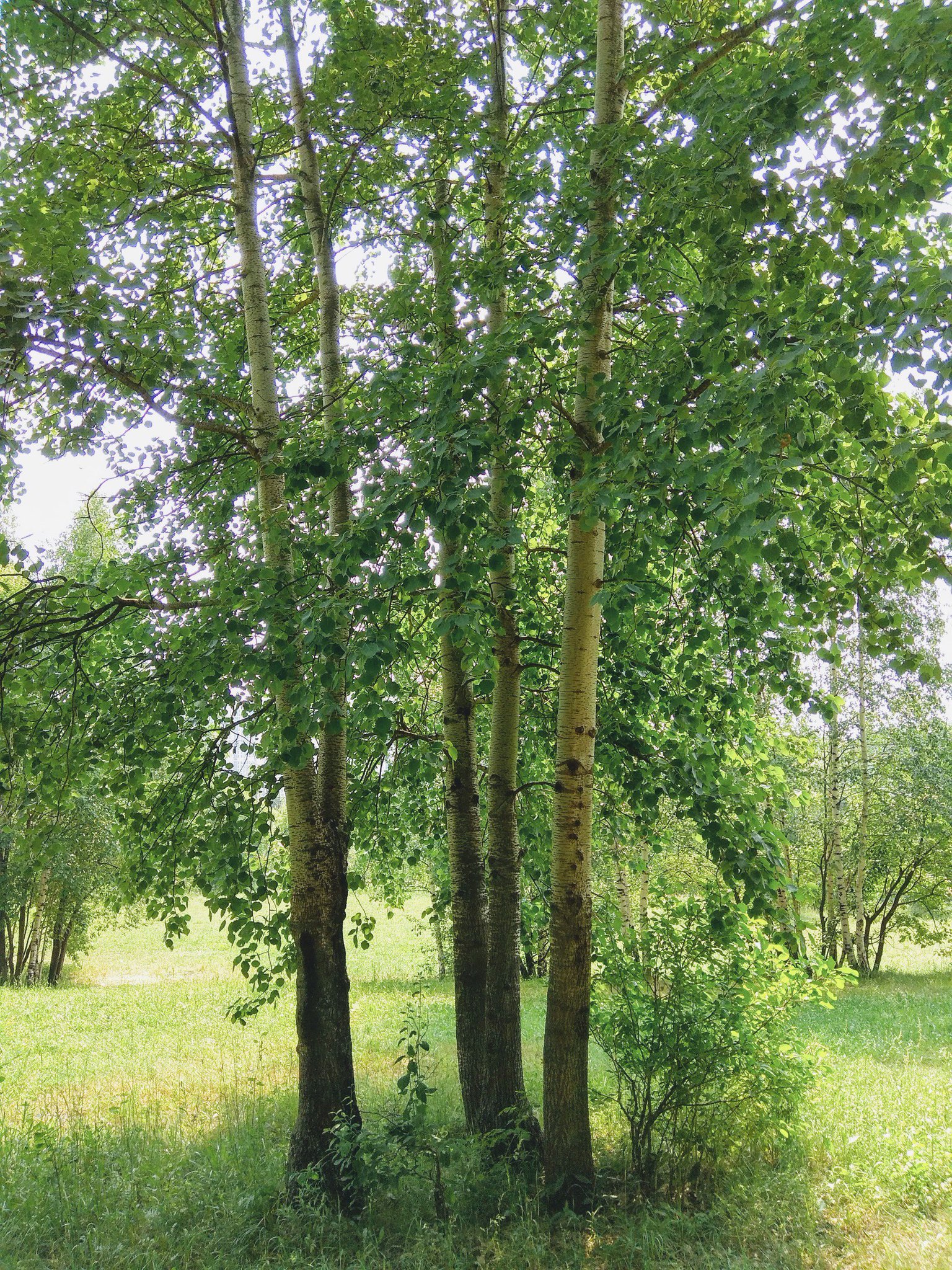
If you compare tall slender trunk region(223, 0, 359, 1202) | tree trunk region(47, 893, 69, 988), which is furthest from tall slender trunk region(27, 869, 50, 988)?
tall slender trunk region(223, 0, 359, 1202)

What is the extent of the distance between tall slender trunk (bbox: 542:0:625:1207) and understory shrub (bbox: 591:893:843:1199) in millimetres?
649

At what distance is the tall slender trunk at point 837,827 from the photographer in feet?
56.2

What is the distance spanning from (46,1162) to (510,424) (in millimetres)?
5654

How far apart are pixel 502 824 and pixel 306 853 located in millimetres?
1408

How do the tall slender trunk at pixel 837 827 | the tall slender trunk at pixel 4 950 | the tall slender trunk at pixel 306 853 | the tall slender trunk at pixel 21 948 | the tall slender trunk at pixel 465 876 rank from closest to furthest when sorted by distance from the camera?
the tall slender trunk at pixel 306 853
the tall slender trunk at pixel 465 876
the tall slender trunk at pixel 837 827
the tall slender trunk at pixel 21 948
the tall slender trunk at pixel 4 950

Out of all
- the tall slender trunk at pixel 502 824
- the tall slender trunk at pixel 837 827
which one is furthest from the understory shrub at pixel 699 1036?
the tall slender trunk at pixel 837 827

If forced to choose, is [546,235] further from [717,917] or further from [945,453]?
[717,917]

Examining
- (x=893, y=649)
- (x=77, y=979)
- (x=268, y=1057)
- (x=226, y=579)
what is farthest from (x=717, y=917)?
(x=77, y=979)

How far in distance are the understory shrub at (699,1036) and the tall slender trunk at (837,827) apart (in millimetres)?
12107

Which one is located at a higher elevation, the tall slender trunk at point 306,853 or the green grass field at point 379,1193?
the tall slender trunk at point 306,853

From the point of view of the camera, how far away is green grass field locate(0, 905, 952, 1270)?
4480 millimetres

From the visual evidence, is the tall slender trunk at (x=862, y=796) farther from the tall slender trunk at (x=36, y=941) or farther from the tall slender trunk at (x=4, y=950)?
the tall slender trunk at (x=4, y=950)

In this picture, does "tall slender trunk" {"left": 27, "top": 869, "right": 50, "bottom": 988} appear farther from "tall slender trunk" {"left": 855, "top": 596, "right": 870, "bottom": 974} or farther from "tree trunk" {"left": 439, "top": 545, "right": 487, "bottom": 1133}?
"tall slender trunk" {"left": 855, "top": 596, "right": 870, "bottom": 974}

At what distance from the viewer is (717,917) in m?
5.43
